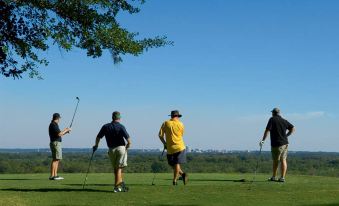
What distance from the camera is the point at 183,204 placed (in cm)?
1205

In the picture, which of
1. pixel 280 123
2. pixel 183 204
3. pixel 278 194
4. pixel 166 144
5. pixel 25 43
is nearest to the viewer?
pixel 183 204

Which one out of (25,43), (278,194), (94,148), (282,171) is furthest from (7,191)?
(282,171)

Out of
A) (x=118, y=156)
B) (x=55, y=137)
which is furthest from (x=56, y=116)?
(x=118, y=156)

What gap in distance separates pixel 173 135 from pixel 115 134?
2.16 metres

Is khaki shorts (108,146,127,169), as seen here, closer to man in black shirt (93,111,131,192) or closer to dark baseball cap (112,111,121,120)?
man in black shirt (93,111,131,192)

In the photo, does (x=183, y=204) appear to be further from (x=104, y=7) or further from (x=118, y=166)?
(x=104, y=7)

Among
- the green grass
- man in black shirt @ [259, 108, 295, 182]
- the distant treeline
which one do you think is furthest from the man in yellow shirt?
the distant treeline

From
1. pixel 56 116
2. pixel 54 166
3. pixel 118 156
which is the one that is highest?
pixel 56 116

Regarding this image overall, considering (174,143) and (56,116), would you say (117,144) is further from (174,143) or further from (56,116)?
(56,116)

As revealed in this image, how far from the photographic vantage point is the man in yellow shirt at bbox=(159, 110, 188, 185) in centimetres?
1580

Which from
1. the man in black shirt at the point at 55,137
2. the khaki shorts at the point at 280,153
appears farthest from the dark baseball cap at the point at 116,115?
the khaki shorts at the point at 280,153

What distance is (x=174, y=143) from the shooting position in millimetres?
15812

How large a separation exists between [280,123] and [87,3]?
6872mm

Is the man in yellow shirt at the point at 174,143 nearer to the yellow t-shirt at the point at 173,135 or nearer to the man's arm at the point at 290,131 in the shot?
the yellow t-shirt at the point at 173,135
